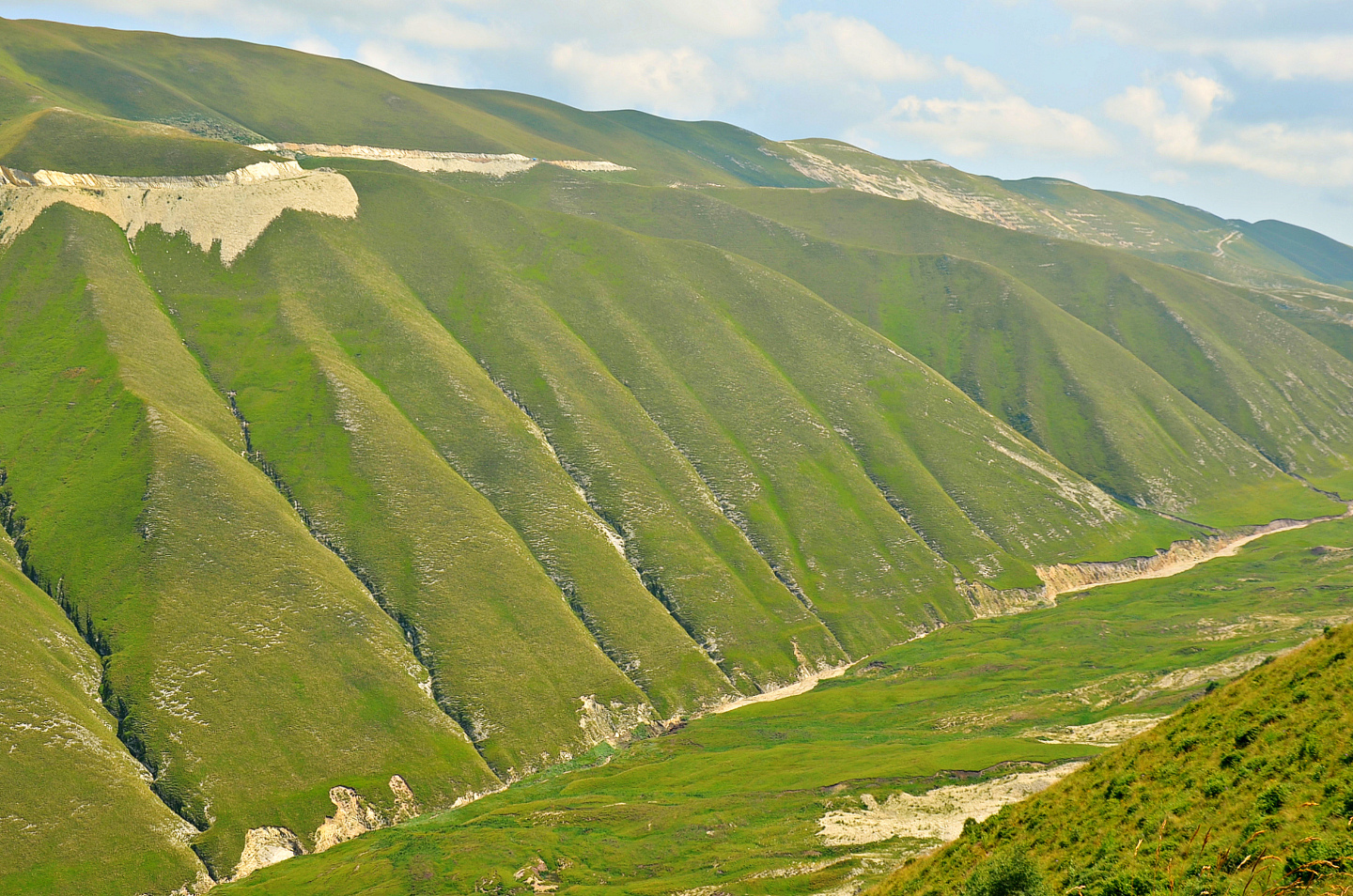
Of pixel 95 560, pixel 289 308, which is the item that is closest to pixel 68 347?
pixel 289 308

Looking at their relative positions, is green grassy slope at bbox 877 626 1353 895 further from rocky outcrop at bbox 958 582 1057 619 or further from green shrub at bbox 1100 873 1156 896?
rocky outcrop at bbox 958 582 1057 619

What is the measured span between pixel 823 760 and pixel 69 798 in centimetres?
8692

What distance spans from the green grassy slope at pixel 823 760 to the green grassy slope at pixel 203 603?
1203 cm

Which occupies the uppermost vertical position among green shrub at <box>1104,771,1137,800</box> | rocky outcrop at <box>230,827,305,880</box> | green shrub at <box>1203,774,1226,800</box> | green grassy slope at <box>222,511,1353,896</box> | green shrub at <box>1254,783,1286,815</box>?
green shrub at <box>1254,783,1286,815</box>

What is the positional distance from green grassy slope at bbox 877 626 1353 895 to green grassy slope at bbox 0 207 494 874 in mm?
81966

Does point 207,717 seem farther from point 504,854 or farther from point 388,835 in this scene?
point 504,854

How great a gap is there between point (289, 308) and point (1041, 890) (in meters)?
195

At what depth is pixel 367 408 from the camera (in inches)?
6811

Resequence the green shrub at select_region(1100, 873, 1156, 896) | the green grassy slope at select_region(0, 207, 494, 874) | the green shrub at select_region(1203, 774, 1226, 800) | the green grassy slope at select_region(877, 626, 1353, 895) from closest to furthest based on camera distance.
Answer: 1. the green grassy slope at select_region(877, 626, 1353, 895)
2. the green shrub at select_region(1100, 873, 1156, 896)
3. the green shrub at select_region(1203, 774, 1226, 800)
4. the green grassy slope at select_region(0, 207, 494, 874)

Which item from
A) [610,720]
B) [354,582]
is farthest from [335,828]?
[354,582]

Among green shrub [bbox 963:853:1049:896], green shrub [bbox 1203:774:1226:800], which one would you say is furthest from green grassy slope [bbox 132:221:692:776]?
green shrub [bbox 1203:774:1226:800]

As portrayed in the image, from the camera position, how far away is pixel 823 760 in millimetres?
117562

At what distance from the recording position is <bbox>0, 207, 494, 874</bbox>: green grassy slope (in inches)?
4198

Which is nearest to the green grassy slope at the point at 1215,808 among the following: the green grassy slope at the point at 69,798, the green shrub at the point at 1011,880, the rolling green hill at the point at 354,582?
the green shrub at the point at 1011,880
